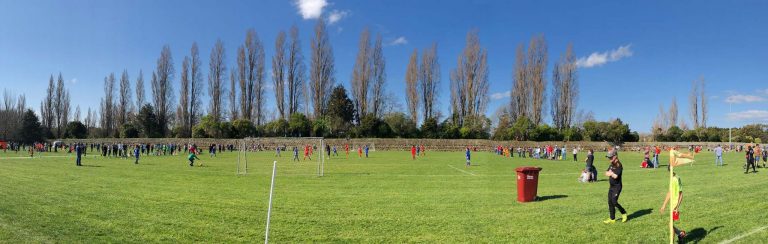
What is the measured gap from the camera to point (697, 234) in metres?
7.85

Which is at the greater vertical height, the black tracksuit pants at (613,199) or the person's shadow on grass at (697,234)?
the black tracksuit pants at (613,199)

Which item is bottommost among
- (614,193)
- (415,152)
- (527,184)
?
(415,152)

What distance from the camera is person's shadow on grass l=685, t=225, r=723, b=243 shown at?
7.54 meters

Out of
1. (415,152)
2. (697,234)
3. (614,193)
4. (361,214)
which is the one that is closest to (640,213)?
(614,193)

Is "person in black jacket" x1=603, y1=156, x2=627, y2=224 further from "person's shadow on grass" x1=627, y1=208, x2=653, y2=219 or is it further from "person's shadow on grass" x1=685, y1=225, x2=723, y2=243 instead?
"person's shadow on grass" x1=685, y1=225, x2=723, y2=243

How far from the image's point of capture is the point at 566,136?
65.4 meters

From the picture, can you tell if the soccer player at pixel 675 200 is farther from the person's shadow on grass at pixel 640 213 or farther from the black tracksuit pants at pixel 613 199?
the person's shadow on grass at pixel 640 213

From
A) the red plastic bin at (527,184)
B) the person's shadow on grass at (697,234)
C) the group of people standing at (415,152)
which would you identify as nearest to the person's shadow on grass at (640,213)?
the person's shadow on grass at (697,234)

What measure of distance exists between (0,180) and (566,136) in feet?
214

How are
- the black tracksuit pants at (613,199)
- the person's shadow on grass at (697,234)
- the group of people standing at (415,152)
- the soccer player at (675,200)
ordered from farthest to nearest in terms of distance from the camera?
1. the group of people standing at (415,152)
2. the black tracksuit pants at (613,199)
3. the person's shadow on grass at (697,234)
4. the soccer player at (675,200)

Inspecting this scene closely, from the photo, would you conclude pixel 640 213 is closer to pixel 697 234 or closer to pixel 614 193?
pixel 614 193

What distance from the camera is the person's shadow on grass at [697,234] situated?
7.54 meters

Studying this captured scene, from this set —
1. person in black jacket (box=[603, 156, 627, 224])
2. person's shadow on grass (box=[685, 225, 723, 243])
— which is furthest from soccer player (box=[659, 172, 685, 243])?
person in black jacket (box=[603, 156, 627, 224])

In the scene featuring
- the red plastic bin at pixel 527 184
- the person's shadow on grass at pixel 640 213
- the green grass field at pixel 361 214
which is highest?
the red plastic bin at pixel 527 184
